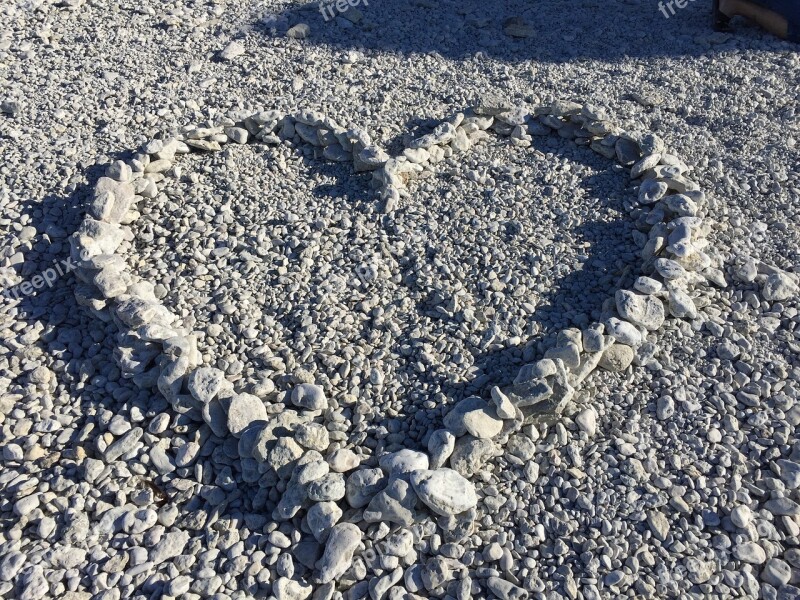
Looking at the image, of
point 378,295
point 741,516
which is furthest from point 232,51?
point 741,516

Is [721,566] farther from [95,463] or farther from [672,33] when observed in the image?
[672,33]

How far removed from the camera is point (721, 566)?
2.96m

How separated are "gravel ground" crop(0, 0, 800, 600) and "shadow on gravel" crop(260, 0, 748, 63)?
0.35 ft

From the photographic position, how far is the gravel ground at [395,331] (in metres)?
3.04

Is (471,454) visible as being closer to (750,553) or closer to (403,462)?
(403,462)

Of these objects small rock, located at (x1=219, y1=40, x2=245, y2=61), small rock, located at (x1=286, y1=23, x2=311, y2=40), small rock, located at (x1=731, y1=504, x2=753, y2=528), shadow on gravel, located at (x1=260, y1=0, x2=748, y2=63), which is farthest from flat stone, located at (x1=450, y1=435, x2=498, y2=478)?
small rock, located at (x1=286, y1=23, x2=311, y2=40)

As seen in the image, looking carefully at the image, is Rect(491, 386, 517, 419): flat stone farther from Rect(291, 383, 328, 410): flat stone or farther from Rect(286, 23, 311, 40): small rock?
Rect(286, 23, 311, 40): small rock

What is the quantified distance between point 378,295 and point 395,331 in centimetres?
30

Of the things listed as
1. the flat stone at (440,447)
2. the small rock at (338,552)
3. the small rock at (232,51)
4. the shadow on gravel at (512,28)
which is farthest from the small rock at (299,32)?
the small rock at (338,552)

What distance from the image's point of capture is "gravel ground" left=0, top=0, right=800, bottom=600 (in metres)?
3.04

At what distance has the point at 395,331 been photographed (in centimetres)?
388

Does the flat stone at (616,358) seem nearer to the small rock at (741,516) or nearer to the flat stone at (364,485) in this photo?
the small rock at (741,516)

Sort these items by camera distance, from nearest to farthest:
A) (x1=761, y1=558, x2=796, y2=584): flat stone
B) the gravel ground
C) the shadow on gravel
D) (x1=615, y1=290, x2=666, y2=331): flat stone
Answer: (x1=761, y1=558, x2=796, y2=584): flat stone
the gravel ground
(x1=615, y1=290, x2=666, y2=331): flat stone
the shadow on gravel

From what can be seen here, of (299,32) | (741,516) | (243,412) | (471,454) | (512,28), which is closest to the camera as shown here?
(741,516)
